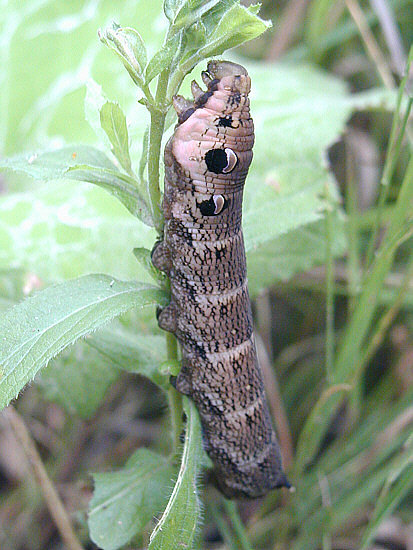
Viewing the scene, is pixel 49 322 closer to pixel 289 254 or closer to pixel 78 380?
pixel 78 380

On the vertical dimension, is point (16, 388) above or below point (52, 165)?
below

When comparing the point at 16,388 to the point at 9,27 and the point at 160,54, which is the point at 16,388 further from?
the point at 9,27

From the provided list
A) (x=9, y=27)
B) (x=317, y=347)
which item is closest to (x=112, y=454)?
(x=317, y=347)

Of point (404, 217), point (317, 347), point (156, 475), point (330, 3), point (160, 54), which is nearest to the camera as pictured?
point (160, 54)

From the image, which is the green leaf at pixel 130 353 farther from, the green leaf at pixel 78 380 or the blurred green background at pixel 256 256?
the green leaf at pixel 78 380

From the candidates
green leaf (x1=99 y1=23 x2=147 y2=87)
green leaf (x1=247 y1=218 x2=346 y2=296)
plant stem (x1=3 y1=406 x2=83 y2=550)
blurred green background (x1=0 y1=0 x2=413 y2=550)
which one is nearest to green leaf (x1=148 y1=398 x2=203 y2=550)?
blurred green background (x1=0 y1=0 x2=413 y2=550)

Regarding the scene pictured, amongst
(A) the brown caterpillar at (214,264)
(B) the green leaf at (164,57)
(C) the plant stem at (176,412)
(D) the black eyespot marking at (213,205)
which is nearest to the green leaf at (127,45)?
(B) the green leaf at (164,57)
